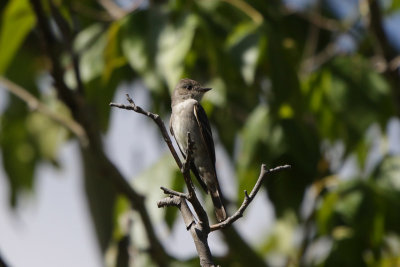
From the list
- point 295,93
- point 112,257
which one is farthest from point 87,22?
point 295,93

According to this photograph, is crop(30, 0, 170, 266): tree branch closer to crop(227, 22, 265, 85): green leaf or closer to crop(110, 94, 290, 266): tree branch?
crop(227, 22, 265, 85): green leaf

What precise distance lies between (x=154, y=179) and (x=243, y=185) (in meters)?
0.69

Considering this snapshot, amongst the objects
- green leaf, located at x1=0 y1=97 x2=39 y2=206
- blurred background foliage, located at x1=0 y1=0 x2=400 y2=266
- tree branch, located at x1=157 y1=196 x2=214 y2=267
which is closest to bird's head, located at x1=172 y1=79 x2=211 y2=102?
blurred background foliage, located at x1=0 y1=0 x2=400 y2=266

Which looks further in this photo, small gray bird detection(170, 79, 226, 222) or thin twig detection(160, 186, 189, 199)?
small gray bird detection(170, 79, 226, 222)

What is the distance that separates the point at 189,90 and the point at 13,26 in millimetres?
1289

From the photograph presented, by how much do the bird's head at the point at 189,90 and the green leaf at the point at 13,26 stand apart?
1121mm

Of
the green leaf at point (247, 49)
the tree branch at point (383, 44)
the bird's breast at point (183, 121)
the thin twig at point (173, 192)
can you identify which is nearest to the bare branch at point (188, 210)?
the thin twig at point (173, 192)

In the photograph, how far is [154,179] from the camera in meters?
5.30

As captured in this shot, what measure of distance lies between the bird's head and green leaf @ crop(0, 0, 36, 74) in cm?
112

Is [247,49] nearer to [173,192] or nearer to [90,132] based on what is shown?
[90,132]

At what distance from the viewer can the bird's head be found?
16.9 ft

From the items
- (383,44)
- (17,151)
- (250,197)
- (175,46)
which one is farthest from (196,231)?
(17,151)

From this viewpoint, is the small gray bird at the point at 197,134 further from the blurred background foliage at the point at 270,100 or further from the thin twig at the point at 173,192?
the thin twig at the point at 173,192

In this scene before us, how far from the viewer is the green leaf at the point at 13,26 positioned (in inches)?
197
